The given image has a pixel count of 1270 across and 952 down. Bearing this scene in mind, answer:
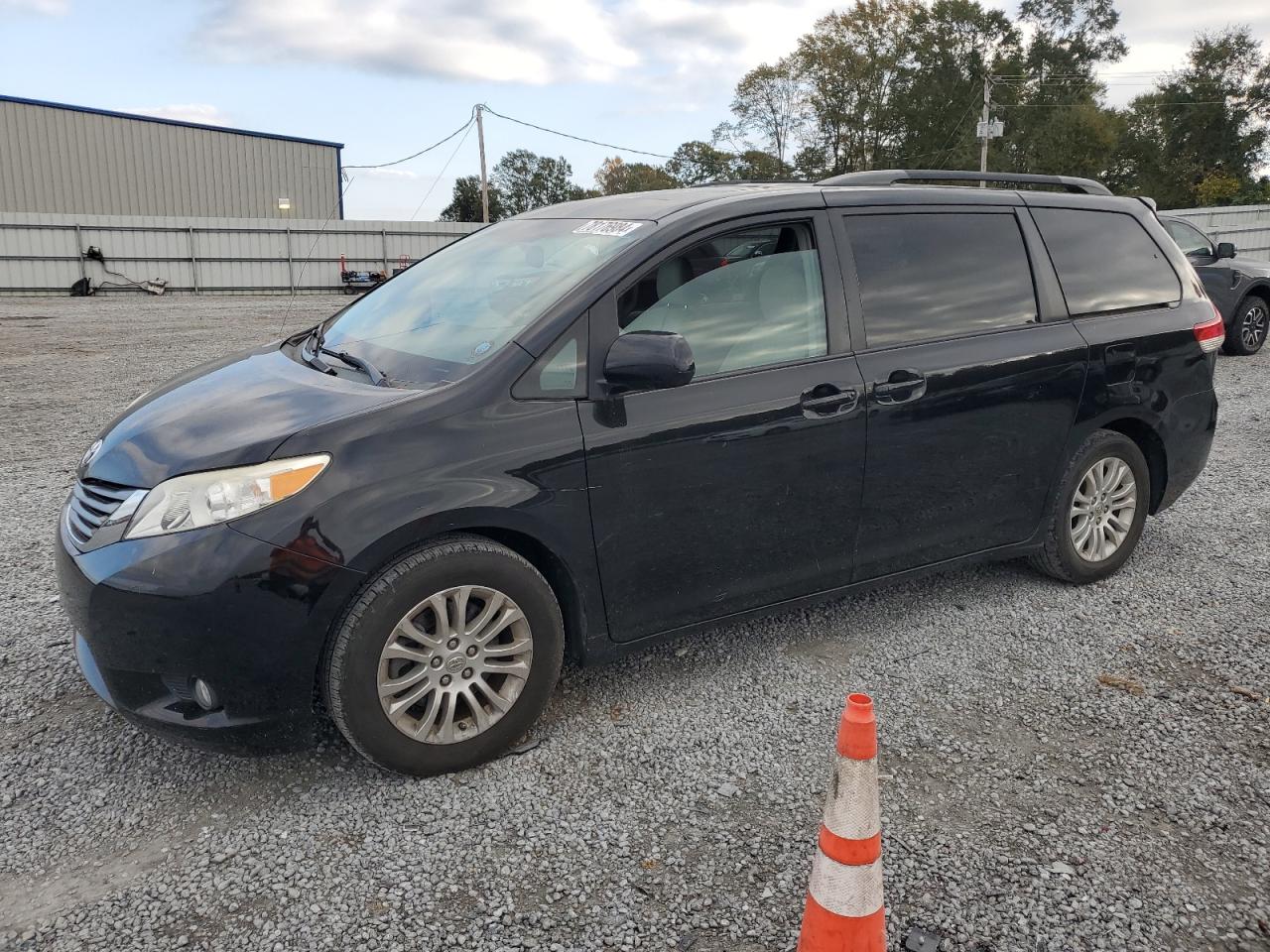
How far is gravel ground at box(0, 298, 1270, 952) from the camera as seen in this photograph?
7.60 feet

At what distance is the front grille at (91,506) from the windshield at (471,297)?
88 cm

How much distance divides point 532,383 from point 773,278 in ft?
3.43

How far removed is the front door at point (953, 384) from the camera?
11.8 feet

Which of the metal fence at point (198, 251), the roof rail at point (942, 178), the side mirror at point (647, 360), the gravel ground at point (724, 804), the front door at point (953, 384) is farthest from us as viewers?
the metal fence at point (198, 251)

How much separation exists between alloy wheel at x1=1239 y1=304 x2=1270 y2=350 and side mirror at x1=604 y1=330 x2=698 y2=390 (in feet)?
39.4

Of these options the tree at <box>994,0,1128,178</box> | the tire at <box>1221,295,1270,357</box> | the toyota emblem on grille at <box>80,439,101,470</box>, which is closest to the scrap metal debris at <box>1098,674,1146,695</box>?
the toyota emblem on grille at <box>80,439,101,470</box>

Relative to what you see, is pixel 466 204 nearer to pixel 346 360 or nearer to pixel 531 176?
pixel 531 176

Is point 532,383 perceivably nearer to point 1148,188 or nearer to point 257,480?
point 257,480

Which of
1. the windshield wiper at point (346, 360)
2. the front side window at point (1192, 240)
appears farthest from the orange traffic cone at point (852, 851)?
the front side window at point (1192, 240)

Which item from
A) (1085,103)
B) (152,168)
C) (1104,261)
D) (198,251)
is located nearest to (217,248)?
(198,251)

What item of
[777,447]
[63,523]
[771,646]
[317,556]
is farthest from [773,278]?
[63,523]

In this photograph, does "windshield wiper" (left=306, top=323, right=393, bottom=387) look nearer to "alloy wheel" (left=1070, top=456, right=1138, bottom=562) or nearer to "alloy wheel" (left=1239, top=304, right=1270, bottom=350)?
"alloy wheel" (left=1070, top=456, right=1138, bottom=562)

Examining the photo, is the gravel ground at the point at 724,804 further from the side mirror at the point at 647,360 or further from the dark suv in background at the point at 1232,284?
the dark suv in background at the point at 1232,284

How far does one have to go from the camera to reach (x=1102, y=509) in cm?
442
